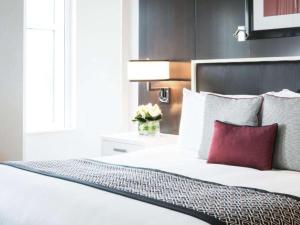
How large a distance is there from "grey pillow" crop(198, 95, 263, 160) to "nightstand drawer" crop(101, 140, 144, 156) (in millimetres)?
804

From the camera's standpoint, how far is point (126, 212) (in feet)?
6.57

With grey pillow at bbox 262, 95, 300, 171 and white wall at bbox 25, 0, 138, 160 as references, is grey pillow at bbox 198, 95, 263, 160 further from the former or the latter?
white wall at bbox 25, 0, 138, 160

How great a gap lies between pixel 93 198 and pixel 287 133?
1248mm

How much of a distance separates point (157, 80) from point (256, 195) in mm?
2124

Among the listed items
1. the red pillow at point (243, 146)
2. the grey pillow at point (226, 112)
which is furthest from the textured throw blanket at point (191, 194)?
the grey pillow at point (226, 112)

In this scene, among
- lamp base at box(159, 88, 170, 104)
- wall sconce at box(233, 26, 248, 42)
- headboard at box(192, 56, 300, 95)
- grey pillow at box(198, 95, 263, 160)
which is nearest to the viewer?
grey pillow at box(198, 95, 263, 160)

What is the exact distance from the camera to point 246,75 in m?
3.77

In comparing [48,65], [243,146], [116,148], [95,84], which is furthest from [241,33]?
[48,65]

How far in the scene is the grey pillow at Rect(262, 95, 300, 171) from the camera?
9.50ft

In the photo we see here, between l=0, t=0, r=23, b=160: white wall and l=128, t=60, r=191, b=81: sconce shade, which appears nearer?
l=128, t=60, r=191, b=81: sconce shade

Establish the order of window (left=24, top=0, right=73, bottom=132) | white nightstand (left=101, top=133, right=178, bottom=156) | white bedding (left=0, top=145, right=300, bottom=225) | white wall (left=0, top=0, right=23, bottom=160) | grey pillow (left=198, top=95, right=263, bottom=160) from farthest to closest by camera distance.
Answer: window (left=24, top=0, right=73, bottom=132)
white wall (left=0, top=0, right=23, bottom=160)
white nightstand (left=101, top=133, right=178, bottom=156)
grey pillow (left=198, top=95, right=263, bottom=160)
white bedding (left=0, top=145, right=300, bottom=225)

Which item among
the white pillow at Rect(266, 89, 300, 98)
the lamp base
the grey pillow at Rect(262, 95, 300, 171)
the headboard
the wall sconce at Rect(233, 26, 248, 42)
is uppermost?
the wall sconce at Rect(233, 26, 248, 42)

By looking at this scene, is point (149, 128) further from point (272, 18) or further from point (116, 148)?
point (272, 18)

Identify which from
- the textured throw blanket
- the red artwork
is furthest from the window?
the textured throw blanket
